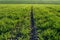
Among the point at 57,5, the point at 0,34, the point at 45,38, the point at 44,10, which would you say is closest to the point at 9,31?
the point at 0,34

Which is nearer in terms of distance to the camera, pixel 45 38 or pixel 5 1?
pixel 45 38

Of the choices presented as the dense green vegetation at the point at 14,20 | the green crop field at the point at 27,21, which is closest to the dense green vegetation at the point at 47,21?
the green crop field at the point at 27,21

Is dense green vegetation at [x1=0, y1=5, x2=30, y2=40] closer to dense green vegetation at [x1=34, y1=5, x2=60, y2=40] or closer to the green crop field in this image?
the green crop field

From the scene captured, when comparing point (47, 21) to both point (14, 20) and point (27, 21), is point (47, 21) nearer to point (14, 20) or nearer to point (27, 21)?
point (27, 21)

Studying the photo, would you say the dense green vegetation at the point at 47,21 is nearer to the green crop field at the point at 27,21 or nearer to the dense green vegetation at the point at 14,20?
the green crop field at the point at 27,21

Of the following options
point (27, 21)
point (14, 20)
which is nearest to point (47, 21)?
point (27, 21)

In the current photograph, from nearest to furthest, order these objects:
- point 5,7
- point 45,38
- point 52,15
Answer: point 45,38 → point 52,15 → point 5,7

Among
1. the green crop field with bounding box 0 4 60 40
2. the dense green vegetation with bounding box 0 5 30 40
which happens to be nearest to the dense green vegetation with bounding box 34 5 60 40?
the green crop field with bounding box 0 4 60 40

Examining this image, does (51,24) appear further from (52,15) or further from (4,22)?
(4,22)
